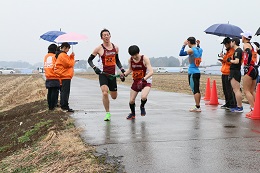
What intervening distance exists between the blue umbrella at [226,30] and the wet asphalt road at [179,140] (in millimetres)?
2235

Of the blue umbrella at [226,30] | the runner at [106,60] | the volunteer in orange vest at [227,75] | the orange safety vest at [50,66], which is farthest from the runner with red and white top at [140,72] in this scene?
the blue umbrella at [226,30]

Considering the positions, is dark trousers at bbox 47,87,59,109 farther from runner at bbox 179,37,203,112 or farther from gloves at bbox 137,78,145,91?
runner at bbox 179,37,203,112

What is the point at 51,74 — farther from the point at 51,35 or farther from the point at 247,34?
the point at 247,34

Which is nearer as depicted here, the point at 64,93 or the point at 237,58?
the point at 237,58

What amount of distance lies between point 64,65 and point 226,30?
439 cm

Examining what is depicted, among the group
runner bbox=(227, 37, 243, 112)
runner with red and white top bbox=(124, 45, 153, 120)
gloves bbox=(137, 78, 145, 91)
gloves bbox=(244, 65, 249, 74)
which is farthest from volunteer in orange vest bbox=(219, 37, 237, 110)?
gloves bbox=(137, 78, 145, 91)

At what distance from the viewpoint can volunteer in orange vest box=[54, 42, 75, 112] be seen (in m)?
9.62

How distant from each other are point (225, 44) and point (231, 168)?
6024mm

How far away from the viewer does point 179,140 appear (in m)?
5.93

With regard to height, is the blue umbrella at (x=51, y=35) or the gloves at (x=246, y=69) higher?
the blue umbrella at (x=51, y=35)

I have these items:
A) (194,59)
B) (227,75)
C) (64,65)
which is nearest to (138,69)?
(194,59)

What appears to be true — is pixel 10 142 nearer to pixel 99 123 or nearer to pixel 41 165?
pixel 99 123

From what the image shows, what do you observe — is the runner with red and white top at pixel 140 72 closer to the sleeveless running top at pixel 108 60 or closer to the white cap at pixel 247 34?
the sleeveless running top at pixel 108 60

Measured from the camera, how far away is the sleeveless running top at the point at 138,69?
804 cm
